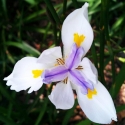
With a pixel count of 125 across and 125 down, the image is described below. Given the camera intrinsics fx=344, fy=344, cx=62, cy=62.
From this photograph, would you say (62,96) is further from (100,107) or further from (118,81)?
(118,81)

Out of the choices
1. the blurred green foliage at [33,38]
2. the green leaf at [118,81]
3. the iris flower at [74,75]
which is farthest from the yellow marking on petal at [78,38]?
the blurred green foliage at [33,38]

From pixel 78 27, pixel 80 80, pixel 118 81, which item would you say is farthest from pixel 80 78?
pixel 118 81

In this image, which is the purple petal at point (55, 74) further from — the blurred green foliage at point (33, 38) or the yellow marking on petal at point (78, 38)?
the blurred green foliage at point (33, 38)

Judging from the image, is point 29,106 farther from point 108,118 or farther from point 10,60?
point 108,118

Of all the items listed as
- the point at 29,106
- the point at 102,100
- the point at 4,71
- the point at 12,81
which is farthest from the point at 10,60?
the point at 102,100

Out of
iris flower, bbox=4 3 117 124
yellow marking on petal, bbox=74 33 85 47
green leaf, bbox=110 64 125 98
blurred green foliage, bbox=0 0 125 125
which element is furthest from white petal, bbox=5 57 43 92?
blurred green foliage, bbox=0 0 125 125

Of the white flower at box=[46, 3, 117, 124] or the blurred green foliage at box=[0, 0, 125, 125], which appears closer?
the white flower at box=[46, 3, 117, 124]

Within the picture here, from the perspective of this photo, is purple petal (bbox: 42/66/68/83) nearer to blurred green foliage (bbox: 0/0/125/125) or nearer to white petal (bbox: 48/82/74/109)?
white petal (bbox: 48/82/74/109)
